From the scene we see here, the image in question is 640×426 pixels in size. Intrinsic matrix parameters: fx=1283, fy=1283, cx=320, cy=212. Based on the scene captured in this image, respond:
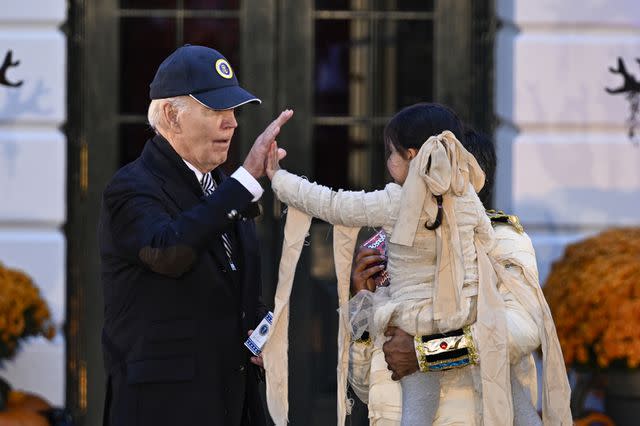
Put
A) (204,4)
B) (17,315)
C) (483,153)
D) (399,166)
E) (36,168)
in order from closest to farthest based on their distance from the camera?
1. (399,166)
2. (483,153)
3. (17,315)
4. (36,168)
5. (204,4)

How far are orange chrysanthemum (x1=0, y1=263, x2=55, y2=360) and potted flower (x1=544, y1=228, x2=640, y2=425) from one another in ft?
7.42

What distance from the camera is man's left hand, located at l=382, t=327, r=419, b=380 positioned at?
3.35m

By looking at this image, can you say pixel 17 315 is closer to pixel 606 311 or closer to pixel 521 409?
pixel 606 311

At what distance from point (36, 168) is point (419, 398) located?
3.14 m

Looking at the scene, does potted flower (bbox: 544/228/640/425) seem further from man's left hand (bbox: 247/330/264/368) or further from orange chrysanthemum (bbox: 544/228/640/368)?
man's left hand (bbox: 247/330/264/368)

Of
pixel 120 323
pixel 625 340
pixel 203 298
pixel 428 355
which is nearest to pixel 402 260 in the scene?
pixel 428 355

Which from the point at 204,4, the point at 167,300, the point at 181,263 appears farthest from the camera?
the point at 204,4

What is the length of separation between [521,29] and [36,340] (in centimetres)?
270

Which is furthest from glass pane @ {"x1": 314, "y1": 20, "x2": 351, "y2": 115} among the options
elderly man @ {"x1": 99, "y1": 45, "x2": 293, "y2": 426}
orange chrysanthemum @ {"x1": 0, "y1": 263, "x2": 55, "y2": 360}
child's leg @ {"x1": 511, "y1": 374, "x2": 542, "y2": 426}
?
child's leg @ {"x1": 511, "y1": 374, "x2": 542, "y2": 426}

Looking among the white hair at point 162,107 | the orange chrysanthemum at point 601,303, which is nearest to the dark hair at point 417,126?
the white hair at point 162,107

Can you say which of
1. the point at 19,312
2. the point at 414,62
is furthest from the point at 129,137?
the point at 414,62

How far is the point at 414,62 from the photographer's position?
6273 millimetres

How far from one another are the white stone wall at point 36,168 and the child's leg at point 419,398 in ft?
9.76

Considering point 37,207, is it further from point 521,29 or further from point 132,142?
point 521,29
